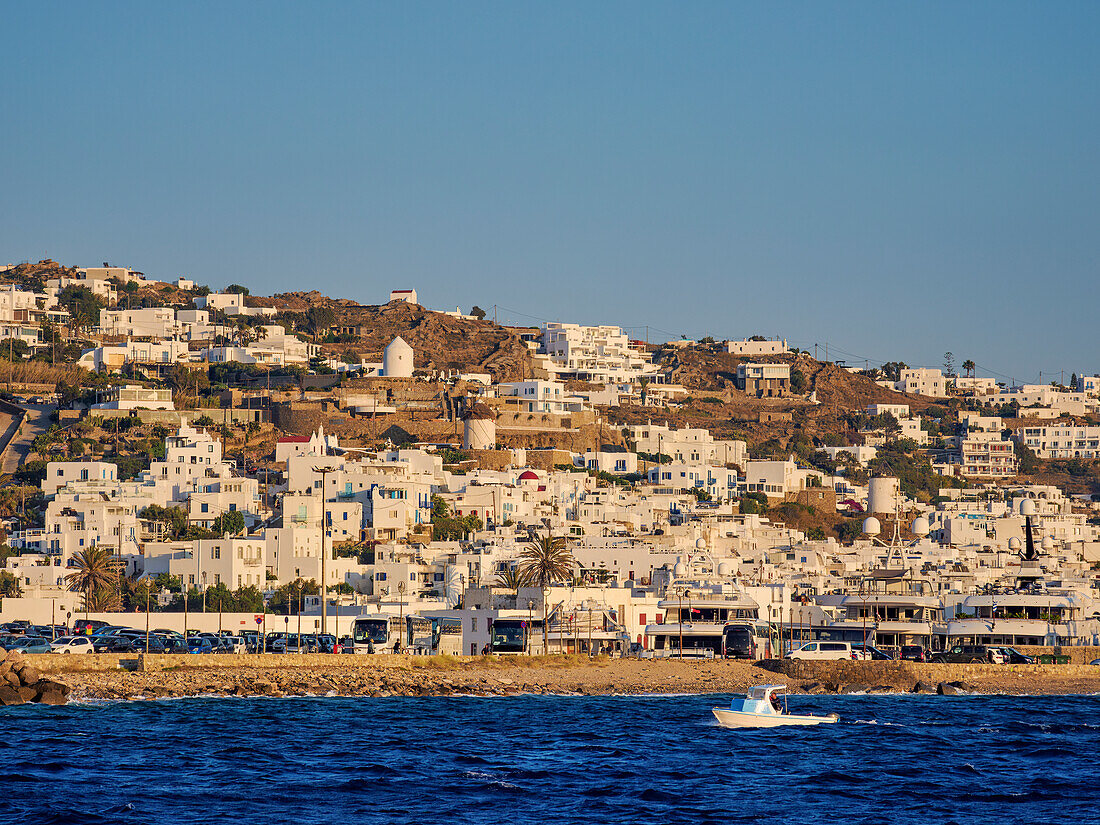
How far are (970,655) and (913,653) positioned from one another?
8.38 feet

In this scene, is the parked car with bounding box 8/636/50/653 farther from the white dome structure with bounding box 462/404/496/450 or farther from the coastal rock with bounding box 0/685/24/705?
the white dome structure with bounding box 462/404/496/450

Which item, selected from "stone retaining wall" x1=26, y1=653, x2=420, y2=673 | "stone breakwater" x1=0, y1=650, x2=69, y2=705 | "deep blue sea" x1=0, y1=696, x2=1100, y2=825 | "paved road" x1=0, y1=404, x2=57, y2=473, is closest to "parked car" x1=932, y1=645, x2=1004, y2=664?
"deep blue sea" x1=0, y1=696, x2=1100, y2=825

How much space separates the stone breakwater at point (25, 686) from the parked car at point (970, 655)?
111ft

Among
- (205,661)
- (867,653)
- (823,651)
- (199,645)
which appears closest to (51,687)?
(205,661)

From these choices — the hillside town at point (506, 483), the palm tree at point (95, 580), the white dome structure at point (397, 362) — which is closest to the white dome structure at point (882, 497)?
the hillside town at point (506, 483)

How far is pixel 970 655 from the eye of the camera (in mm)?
70500

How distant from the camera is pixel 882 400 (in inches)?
7037

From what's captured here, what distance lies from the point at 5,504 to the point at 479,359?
210ft

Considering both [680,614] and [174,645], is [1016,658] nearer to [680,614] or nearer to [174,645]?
[680,614]

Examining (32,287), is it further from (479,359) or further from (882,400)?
(882,400)

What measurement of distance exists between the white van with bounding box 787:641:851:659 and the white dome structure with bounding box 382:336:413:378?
70609mm

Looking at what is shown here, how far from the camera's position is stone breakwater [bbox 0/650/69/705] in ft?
179

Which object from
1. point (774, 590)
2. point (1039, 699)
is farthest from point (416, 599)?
point (1039, 699)

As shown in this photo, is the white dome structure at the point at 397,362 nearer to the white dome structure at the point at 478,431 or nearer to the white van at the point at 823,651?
the white dome structure at the point at 478,431
